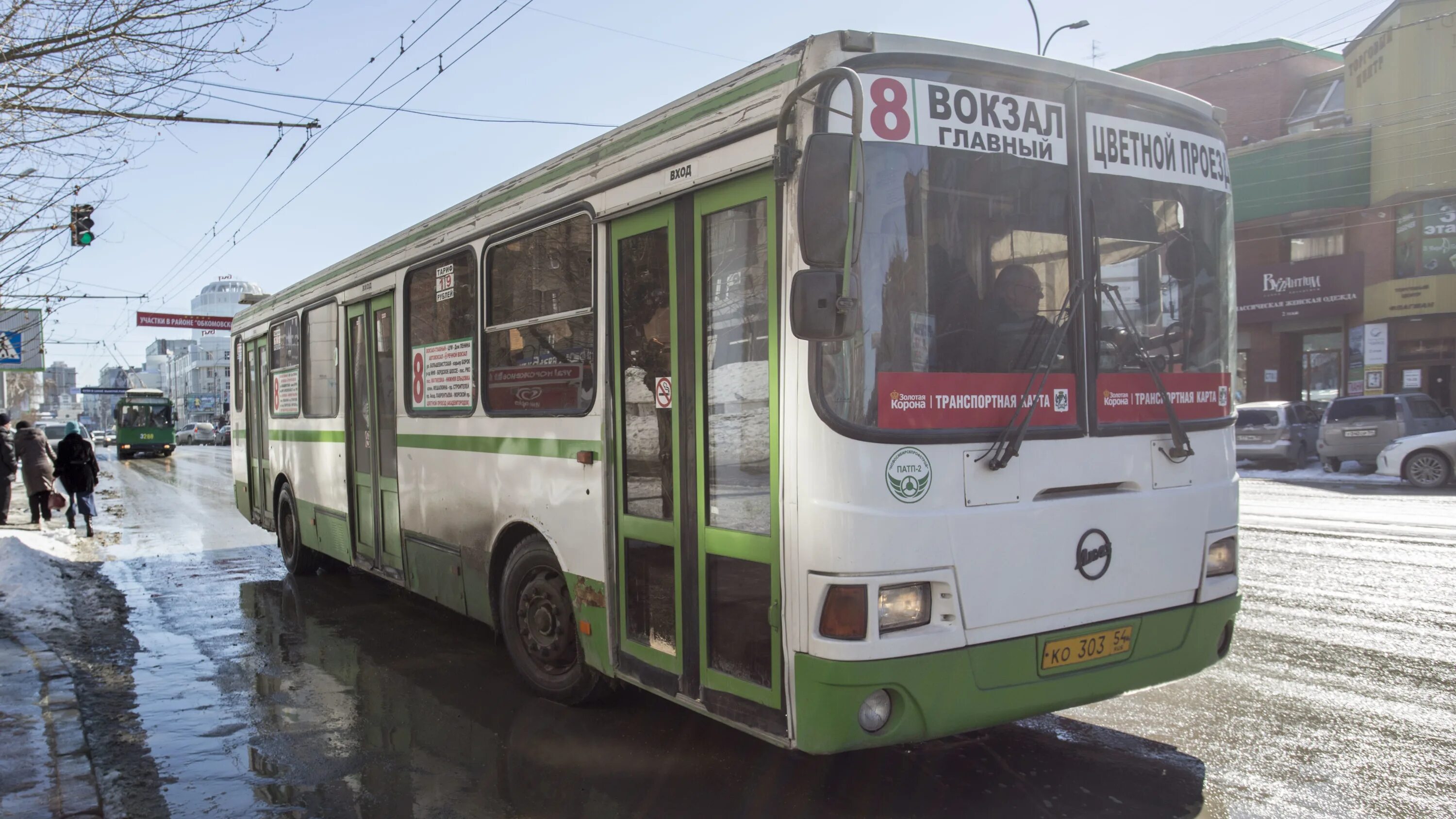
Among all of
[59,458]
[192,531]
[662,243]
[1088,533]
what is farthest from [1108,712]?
[59,458]

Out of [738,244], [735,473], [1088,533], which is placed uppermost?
[738,244]

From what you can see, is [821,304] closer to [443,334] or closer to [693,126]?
[693,126]

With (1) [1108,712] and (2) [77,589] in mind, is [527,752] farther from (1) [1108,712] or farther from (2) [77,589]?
(2) [77,589]

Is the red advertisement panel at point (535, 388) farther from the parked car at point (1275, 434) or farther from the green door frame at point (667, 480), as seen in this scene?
the parked car at point (1275, 434)

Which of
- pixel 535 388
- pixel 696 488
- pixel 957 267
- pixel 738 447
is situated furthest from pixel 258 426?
pixel 957 267

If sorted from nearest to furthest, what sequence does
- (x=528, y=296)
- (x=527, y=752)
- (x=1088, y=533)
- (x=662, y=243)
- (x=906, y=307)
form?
(x=906, y=307)
(x=1088, y=533)
(x=662, y=243)
(x=527, y=752)
(x=528, y=296)

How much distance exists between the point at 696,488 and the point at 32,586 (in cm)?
900

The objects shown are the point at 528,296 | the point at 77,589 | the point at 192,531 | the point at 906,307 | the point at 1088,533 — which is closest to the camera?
the point at 906,307

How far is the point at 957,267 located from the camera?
3.81 m

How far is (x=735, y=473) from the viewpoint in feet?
13.6

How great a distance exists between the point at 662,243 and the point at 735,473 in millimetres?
1182

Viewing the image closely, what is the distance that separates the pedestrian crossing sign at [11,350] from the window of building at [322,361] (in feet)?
56.5

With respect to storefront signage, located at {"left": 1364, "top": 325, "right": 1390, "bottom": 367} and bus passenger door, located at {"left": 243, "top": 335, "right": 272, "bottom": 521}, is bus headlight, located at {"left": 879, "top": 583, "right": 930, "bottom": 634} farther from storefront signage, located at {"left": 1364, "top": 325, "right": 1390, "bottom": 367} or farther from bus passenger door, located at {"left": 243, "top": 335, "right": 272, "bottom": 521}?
storefront signage, located at {"left": 1364, "top": 325, "right": 1390, "bottom": 367}

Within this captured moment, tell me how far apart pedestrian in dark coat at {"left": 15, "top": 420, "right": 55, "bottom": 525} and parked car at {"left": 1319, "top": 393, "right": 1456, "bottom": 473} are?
23.2 metres
